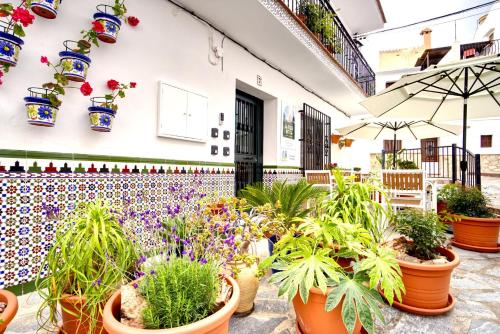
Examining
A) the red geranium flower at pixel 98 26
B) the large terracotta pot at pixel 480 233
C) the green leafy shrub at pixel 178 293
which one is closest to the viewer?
the green leafy shrub at pixel 178 293

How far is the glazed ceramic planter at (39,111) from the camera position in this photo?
208cm

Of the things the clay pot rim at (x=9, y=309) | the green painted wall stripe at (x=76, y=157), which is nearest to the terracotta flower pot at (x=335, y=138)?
the green painted wall stripe at (x=76, y=157)

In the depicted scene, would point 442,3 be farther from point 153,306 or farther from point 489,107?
point 153,306

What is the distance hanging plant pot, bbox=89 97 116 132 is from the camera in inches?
97.8

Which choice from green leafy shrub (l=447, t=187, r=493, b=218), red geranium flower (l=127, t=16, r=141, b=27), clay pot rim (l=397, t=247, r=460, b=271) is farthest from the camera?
green leafy shrub (l=447, t=187, r=493, b=218)

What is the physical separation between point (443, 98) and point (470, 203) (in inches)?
79.7

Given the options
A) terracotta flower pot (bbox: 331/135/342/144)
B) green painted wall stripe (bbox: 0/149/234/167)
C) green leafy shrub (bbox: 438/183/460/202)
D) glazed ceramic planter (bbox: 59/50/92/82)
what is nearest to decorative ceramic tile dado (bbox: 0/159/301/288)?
green painted wall stripe (bbox: 0/149/234/167)

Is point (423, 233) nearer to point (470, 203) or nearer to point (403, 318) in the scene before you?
point (403, 318)

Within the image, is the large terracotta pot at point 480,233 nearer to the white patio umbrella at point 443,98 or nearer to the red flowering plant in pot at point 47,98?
the white patio umbrella at point 443,98

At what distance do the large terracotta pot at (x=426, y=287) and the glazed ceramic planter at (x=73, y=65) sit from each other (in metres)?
3.18

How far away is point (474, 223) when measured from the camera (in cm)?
366

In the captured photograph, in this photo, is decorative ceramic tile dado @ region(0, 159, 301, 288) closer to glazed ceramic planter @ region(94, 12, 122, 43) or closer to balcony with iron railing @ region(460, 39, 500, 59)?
glazed ceramic planter @ region(94, 12, 122, 43)

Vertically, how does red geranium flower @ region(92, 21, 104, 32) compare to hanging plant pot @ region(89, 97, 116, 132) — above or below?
above

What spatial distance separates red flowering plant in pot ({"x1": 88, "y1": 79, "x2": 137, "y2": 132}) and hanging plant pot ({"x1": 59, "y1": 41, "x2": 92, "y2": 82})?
28 centimetres
